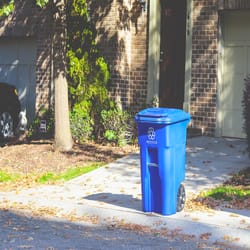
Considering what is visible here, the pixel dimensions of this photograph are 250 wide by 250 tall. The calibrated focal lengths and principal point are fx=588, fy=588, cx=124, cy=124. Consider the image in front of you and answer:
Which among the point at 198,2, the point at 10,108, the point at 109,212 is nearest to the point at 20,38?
the point at 10,108

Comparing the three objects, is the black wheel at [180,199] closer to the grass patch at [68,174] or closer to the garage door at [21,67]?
the grass patch at [68,174]

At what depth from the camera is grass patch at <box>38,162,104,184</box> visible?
399 inches

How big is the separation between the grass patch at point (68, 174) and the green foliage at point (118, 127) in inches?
70.3

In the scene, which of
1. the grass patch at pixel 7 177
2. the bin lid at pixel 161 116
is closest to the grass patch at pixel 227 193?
the bin lid at pixel 161 116

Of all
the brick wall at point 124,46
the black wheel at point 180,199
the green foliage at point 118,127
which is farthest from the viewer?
the brick wall at point 124,46

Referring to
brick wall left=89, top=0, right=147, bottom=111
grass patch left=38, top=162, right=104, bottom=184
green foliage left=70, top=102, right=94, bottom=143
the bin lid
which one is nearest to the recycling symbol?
the bin lid

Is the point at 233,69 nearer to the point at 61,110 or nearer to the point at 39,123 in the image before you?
the point at 61,110

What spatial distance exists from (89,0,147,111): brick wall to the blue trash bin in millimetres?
6199

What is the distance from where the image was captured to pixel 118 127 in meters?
12.8

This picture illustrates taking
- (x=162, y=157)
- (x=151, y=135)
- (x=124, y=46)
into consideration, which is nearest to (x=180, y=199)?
(x=162, y=157)

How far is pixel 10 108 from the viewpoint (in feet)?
49.7

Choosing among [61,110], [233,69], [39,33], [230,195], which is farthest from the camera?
[39,33]

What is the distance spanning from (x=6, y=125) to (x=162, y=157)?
8.23 metres

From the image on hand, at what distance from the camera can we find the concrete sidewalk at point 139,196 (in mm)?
7121
